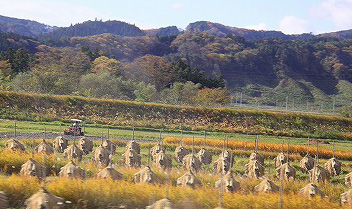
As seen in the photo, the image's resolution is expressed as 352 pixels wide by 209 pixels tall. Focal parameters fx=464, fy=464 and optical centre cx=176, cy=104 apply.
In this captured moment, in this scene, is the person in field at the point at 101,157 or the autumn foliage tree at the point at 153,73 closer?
the person in field at the point at 101,157

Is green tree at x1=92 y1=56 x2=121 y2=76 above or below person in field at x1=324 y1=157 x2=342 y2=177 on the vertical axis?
above

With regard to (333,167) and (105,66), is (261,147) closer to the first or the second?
(333,167)

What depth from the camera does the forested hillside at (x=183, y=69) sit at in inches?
2299

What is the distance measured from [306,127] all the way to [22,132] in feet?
109

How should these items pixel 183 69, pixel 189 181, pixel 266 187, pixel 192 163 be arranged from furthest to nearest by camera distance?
pixel 183 69, pixel 192 163, pixel 189 181, pixel 266 187

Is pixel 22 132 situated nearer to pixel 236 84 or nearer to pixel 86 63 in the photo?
pixel 86 63

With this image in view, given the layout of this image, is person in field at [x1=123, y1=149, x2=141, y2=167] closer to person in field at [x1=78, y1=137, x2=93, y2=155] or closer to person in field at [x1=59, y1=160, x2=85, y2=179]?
person in field at [x1=78, y1=137, x2=93, y2=155]

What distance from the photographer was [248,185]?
15.4m

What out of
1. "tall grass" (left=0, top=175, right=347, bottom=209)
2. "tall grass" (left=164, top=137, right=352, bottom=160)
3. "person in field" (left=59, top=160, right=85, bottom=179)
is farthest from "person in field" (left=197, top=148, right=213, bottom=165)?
"tall grass" (left=0, top=175, right=347, bottom=209)

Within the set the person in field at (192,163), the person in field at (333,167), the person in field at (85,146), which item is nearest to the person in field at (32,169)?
the person in field at (192,163)

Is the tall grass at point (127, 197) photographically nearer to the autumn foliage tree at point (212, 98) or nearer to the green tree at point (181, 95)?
the green tree at point (181, 95)

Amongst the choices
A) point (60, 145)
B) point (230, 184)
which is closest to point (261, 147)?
point (60, 145)

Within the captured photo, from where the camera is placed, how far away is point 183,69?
75625mm

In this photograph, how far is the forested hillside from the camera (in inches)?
2299
